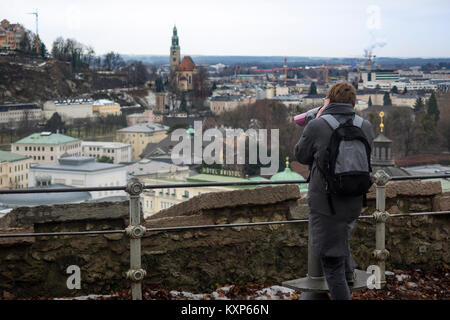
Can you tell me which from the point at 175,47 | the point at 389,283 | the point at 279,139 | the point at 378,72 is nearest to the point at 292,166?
the point at 279,139

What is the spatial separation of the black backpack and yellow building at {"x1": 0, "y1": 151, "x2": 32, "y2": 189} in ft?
183

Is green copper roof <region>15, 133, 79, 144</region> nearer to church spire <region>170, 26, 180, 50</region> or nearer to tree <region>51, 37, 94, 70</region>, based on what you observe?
tree <region>51, 37, 94, 70</region>

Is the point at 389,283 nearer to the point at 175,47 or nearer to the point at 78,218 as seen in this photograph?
the point at 78,218

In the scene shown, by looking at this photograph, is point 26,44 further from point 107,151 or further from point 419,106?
point 419,106

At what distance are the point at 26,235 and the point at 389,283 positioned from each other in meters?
1.75

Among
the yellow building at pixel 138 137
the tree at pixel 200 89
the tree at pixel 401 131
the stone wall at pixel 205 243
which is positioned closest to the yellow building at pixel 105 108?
the tree at pixel 200 89

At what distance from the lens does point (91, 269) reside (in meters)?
3.40

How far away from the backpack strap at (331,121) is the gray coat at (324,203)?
0.04 ft

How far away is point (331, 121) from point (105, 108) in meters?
90.1

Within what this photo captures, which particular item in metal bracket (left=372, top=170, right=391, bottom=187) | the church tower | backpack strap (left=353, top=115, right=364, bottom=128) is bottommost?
metal bracket (left=372, top=170, right=391, bottom=187)

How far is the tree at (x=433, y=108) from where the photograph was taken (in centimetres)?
5444

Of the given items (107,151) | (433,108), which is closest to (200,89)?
(107,151)

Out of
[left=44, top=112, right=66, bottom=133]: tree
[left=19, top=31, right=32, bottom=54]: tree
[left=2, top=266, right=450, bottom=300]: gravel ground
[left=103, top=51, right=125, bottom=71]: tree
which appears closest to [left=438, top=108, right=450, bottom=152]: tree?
[left=44, top=112, right=66, bottom=133]: tree

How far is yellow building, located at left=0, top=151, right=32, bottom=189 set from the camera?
186 ft
